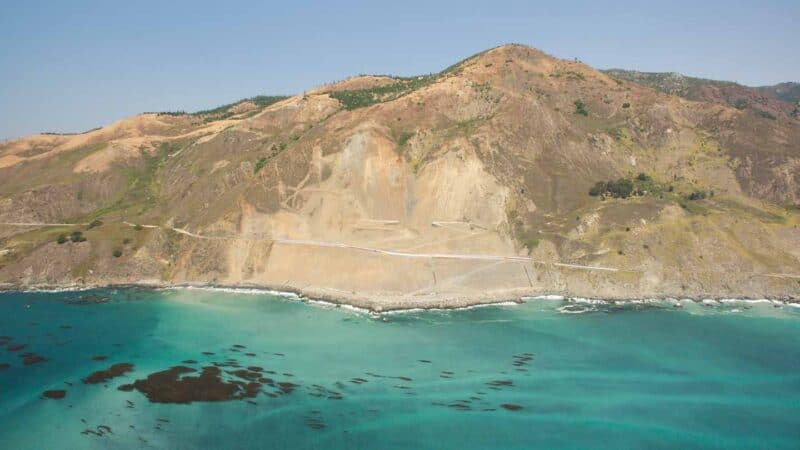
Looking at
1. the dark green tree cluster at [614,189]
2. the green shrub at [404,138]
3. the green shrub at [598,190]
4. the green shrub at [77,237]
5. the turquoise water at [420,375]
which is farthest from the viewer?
the green shrub at [404,138]

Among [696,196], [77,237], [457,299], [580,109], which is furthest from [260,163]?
[696,196]

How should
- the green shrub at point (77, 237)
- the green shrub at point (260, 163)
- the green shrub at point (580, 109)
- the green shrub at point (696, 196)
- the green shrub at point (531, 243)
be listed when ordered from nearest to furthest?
the green shrub at point (531, 243) < the green shrub at point (77, 237) < the green shrub at point (696, 196) < the green shrub at point (260, 163) < the green shrub at point (580, 109)

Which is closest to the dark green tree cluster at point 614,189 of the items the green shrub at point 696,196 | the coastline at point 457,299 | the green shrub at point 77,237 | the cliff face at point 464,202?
the cliff face at point 464,202

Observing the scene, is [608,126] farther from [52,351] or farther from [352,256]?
[52,351]

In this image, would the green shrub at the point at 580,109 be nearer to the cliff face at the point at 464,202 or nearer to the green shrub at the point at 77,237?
the cliff face at the point at 464,202

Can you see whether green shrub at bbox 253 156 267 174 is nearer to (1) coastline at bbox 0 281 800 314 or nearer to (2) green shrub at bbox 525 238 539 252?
(1) coastline at bbox 0 281 800 314
